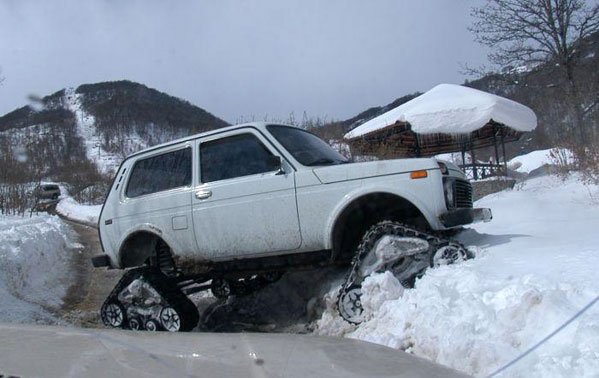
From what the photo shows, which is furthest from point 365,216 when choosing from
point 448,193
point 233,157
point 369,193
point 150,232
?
point 150,232

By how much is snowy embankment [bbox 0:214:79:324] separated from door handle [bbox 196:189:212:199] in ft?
8.43

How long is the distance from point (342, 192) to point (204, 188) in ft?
4.98

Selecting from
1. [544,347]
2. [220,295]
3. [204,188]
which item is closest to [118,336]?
[544,347]

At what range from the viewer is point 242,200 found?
5.35 meters

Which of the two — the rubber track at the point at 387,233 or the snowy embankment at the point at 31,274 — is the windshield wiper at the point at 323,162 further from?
the snowy embankment at the point at 31,274

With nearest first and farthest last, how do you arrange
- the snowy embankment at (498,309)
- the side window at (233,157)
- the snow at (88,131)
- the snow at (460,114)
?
the snowy embankment at (498,309) < the side window at (233,157) < the snow at (460,114) < the snow at (88,131)

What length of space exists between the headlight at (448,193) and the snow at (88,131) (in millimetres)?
Answer: 19962

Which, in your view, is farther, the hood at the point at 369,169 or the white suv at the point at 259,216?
the hood at the point at 369,169

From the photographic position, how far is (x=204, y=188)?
5.61 m

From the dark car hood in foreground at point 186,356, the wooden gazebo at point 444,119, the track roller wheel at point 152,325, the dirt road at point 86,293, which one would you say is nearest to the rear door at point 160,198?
the track roller wheel at point 152,325

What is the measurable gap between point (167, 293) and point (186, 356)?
11.0ft

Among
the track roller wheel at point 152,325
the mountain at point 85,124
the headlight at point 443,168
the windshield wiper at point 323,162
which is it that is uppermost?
the mountain at point 85,124

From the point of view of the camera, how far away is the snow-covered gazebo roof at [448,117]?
13.5 m

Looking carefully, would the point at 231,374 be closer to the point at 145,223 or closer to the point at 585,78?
the point at 145,223
